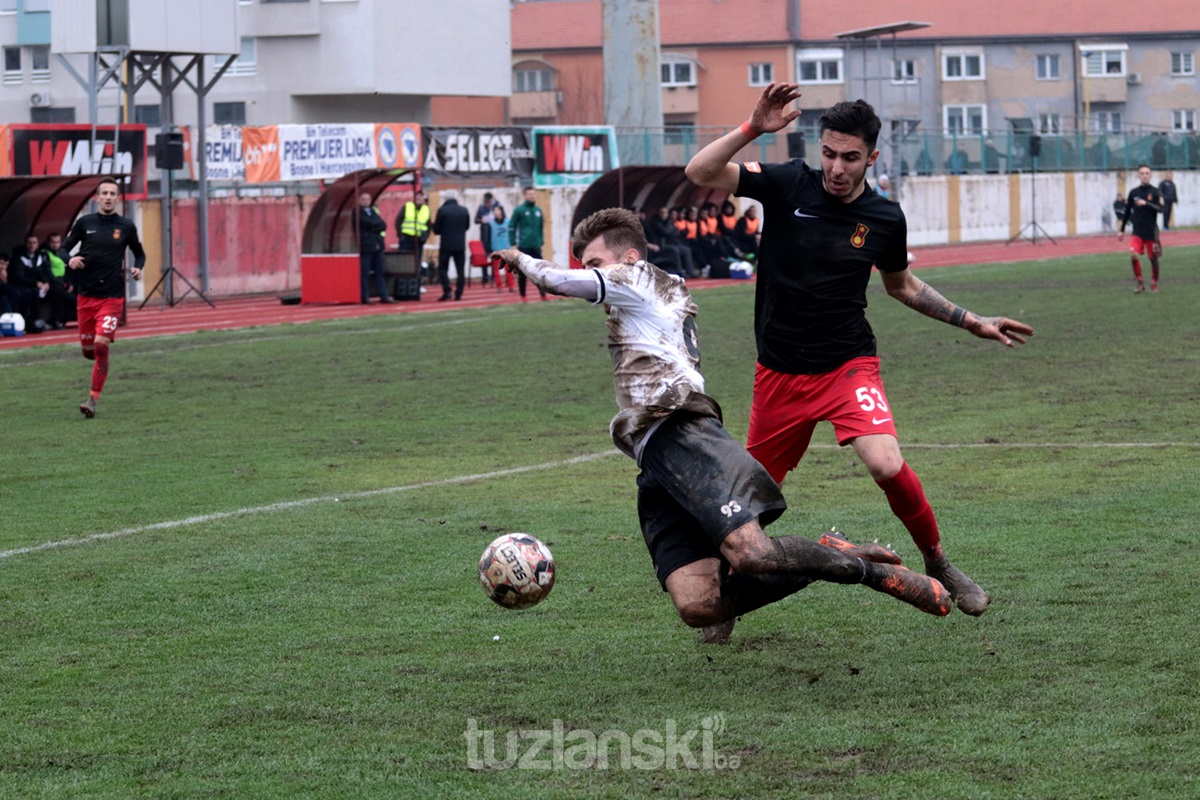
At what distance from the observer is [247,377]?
1848 centimetres

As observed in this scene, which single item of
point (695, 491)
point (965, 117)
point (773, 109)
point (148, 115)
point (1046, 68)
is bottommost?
point (695, 491)

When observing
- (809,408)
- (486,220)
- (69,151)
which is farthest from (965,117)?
(809,408)

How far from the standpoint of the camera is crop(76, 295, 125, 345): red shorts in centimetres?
1552

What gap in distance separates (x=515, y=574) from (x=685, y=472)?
2.44 feet

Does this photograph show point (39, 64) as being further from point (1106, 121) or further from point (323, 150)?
point (1106, 121)

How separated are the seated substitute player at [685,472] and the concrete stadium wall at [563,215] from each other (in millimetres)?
26737

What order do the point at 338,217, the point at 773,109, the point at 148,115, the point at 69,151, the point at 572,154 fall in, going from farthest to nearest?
the point at 148,115, the point at 572,154, the point at 338,217, the point at 69,151, the point at 773,109

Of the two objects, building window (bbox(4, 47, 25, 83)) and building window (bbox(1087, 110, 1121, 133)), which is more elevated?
building window (bbox(4, 47, 25, 83))

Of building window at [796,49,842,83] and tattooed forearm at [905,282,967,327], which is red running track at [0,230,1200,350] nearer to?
tattooed forearm at [905,282,967,327]

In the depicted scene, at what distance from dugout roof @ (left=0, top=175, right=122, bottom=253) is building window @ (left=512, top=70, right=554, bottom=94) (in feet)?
230

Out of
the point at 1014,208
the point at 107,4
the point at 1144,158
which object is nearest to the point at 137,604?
the point at 107,4

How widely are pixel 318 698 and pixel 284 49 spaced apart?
58505 mm

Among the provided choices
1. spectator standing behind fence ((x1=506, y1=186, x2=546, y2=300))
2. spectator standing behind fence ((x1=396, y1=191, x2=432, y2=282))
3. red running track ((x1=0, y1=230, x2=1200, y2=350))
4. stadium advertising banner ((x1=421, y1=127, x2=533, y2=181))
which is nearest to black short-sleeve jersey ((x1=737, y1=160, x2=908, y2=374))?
red running track ((x1=0, y1=230, x2=1200, y2=350))

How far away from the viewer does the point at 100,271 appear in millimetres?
15703
